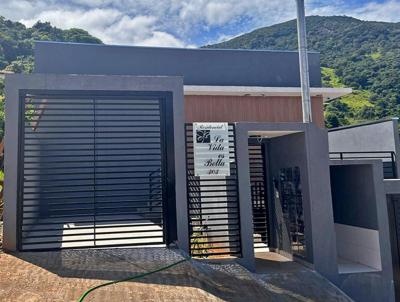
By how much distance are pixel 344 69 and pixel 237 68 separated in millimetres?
35601

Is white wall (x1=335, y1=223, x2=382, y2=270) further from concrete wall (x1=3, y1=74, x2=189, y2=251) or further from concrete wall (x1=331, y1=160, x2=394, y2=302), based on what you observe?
concrete wall (x1=3, y1=74, x2=189, y2=251)

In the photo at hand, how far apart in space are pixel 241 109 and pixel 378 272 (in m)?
8.65

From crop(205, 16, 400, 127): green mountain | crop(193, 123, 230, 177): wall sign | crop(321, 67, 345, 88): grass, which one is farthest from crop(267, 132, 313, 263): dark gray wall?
crop(321, 67, 345, 88): grass

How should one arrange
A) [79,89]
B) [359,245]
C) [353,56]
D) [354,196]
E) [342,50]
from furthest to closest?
[342,50] < [353,56] < [354,196] < [359,245] < [79,89]

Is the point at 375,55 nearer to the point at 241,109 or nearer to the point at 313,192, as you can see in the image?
the point at 241,109

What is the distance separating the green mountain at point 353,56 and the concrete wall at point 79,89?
31.8 meters

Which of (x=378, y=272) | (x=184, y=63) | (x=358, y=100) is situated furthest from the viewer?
(x=358, y=100)

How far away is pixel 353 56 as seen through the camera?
162 ft

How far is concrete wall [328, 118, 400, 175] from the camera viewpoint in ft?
33.1

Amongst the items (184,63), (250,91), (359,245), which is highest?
(184,63)

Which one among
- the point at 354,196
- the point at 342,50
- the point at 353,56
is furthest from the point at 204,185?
the point at 342,50

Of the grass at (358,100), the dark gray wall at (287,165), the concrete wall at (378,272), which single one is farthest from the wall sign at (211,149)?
the grass at (358,100)

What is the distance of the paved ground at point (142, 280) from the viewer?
5.02m

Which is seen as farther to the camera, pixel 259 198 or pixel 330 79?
pixel 330 79
